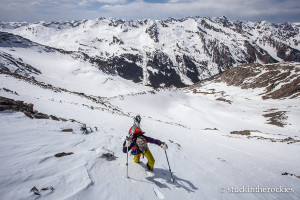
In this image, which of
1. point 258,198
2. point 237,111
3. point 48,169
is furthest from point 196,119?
point 48,169

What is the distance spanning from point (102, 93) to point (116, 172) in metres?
78.5

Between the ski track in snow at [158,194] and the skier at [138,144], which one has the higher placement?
the skier at [138,144]

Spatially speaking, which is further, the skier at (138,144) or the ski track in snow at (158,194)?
the skier at (138,144)

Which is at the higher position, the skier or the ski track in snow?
the skier

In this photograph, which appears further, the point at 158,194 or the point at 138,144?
the point at 138,144

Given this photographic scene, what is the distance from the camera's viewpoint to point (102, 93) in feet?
270

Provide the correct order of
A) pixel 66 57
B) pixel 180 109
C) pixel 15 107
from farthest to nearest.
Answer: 1. pixel 66 57
2. pixel 180 109
3. pixel 15 107

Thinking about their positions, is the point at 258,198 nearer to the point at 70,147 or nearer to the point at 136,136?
the point at 136,136

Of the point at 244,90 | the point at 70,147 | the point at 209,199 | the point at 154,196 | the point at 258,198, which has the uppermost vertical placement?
the point at 70,147

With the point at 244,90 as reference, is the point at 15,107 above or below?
above

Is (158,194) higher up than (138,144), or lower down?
lower down

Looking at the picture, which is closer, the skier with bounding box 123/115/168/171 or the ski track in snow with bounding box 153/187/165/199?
the ski track in snow with bounding box 153/187/165/199

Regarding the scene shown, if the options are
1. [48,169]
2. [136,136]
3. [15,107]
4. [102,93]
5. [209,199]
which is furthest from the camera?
[102,93]

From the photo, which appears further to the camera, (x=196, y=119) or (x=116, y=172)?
(x=196, y=119)
